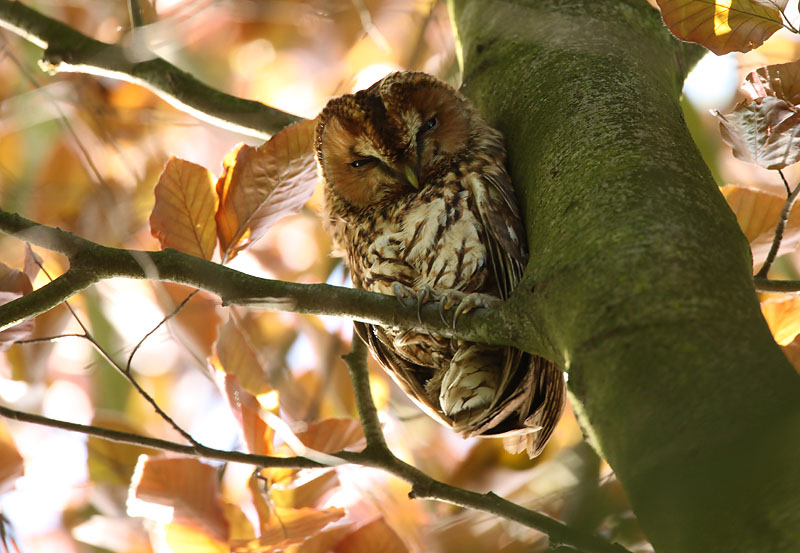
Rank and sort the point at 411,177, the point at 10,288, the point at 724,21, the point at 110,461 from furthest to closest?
the point at 110,461 < the point at 411,177 < the point at 10,288 < the point at 724,21

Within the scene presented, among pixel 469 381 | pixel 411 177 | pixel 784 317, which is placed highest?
pixel 411 177

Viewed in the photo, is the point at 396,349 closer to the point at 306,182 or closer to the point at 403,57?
the point at 306,182

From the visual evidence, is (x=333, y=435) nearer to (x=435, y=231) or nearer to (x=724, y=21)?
(x=435, y=231)

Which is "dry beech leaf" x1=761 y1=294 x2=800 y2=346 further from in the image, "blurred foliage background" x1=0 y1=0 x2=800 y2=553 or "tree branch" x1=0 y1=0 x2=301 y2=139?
"tree branch" x1=0 y1=0 x2=301 y2=139

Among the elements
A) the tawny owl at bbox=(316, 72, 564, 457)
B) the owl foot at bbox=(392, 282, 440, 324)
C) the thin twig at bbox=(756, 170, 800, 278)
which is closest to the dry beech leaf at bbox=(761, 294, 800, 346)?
the thin twig at bbox=(756, 170, 800, 278)

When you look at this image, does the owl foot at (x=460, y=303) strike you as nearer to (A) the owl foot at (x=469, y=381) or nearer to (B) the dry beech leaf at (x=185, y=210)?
(A) the owl foot at (x=469, y=381)

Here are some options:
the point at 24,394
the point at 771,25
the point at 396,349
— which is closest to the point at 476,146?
the point at 396,349

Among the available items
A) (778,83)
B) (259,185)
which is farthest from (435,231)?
(778,83)
